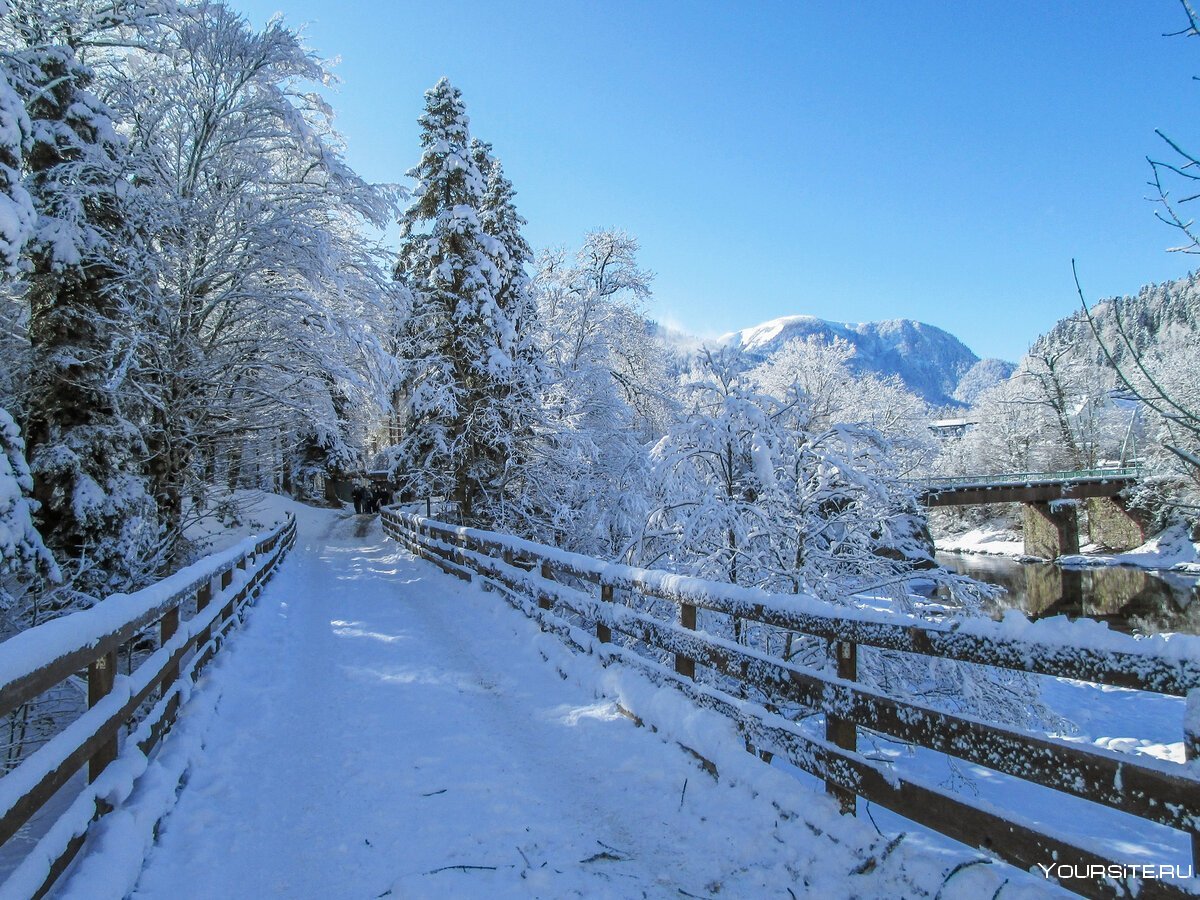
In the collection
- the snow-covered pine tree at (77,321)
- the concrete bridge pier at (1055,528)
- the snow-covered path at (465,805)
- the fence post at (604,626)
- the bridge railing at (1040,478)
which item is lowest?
the concrete bridge pier at (1055,528)

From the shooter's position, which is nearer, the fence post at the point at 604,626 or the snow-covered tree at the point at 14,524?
the fence post at the point at 604,626

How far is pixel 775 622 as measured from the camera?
12.7 feet

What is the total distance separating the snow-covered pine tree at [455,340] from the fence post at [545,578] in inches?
393

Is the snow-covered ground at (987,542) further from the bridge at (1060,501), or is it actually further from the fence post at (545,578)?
the fence post at (545,578)

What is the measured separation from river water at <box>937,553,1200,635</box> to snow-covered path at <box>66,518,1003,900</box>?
17.9 metres

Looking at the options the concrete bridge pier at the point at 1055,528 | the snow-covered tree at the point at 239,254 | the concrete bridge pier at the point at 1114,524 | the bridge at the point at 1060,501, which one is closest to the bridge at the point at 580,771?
the snow-covered tree at the point at 239,254

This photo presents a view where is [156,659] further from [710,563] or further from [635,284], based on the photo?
[635,284]

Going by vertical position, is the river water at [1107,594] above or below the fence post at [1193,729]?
below

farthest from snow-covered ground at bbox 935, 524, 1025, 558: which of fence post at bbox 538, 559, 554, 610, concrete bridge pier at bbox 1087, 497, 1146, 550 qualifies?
fence post at bbox 538, 559, 554, 610

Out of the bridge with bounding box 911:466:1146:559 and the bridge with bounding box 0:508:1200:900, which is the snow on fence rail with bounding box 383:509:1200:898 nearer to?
the bridge with bounding box 0:508:1200:900

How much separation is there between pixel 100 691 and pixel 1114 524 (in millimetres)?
Answer: 54430

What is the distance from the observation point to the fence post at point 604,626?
5941 millimetres

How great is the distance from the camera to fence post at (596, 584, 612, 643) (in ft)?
19.5

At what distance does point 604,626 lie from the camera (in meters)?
6.02
